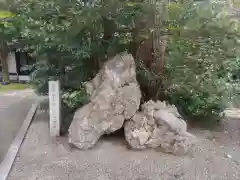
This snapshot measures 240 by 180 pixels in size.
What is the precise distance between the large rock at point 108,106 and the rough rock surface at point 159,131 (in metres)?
0.19

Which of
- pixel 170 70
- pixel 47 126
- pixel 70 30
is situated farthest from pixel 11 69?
pixel 170 70

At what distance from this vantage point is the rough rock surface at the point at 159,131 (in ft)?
12.8

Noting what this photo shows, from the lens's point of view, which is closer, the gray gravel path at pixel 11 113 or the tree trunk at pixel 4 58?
the gray gravel path at pixel 11 113

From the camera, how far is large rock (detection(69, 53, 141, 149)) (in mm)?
4020

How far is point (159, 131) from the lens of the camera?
4062mm

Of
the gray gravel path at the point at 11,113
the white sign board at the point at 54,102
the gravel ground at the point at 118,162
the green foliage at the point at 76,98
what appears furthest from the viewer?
the gray gravel path at the point at 11,113

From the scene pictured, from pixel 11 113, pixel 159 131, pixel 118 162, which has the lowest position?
pixel 118 162

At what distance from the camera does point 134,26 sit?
14.6ft

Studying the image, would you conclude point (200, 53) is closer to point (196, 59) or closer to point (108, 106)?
point (196, 59)

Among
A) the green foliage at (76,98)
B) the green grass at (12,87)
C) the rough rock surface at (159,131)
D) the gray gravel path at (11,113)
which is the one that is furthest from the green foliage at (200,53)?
the green grass at (12,87)

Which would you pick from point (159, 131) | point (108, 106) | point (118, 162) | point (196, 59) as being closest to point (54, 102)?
point (108, 106)

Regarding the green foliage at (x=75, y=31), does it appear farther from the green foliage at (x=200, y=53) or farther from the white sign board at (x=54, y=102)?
the green foliage at (x=200, y=53)

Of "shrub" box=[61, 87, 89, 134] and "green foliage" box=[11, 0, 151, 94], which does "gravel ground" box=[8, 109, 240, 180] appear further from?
"green foliage" box=[11, 0, 151, 94]

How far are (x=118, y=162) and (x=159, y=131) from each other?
862mm
